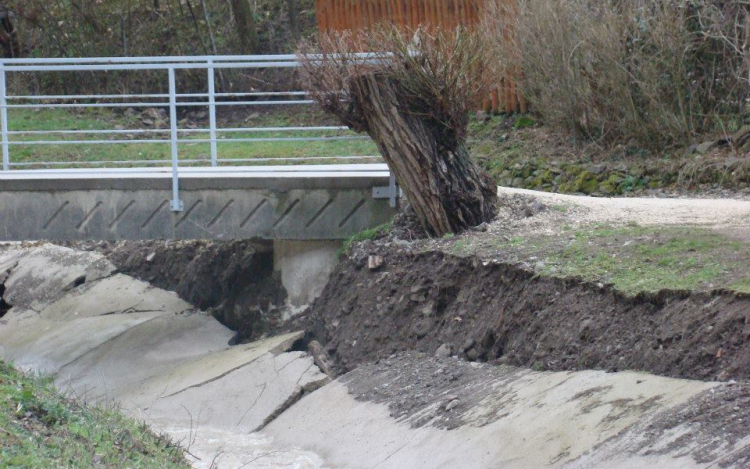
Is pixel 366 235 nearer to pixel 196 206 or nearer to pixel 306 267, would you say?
pixel 306 267

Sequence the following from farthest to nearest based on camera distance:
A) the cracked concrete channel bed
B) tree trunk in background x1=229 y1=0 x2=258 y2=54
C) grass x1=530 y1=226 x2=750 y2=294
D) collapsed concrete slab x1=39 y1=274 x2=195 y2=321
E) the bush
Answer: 1. tree trunk in background x1=229 y1=0 x2=258 y2=54
2. the bush
3. collapsed concrete slab x1=39 y1=274 x2=195 y2=321
4. grass x1=530 y1=226 x2=750 y2=294
5. the cracked concrete channel bed

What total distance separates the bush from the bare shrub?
13.5ft

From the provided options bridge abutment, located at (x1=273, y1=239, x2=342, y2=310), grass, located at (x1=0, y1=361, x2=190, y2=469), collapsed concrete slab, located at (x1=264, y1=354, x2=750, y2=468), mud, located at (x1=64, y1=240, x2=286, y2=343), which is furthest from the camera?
mud, located at (x1=64, y1=240, x2=286, y2=343)

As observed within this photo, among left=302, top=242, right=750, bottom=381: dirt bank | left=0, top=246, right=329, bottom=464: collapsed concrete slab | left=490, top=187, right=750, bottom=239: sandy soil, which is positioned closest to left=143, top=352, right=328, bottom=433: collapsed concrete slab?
left=0, top=246, right=329, bottom=464: collapsed concrete slab

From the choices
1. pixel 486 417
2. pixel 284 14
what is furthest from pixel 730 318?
pixel 284 14

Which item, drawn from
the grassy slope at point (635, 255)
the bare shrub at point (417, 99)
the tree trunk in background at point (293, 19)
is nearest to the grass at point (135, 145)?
the tree trunk in background at point (293, 19)

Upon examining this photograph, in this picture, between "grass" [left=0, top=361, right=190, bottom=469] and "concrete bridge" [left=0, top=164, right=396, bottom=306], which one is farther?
"concrete bridge" [left=0, top=164, right=396, bottom=306]

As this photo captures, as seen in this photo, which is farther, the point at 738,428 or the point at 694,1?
the point at 694,1

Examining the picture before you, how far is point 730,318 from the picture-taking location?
5.45 meters

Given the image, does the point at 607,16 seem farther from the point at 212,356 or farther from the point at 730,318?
the point at 730,318

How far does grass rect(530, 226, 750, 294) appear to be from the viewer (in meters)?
6.08

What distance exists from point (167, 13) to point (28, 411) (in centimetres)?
1778

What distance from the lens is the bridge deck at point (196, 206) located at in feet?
31.8

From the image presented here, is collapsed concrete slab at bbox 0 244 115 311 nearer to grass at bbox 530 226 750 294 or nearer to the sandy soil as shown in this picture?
the sandy soil
